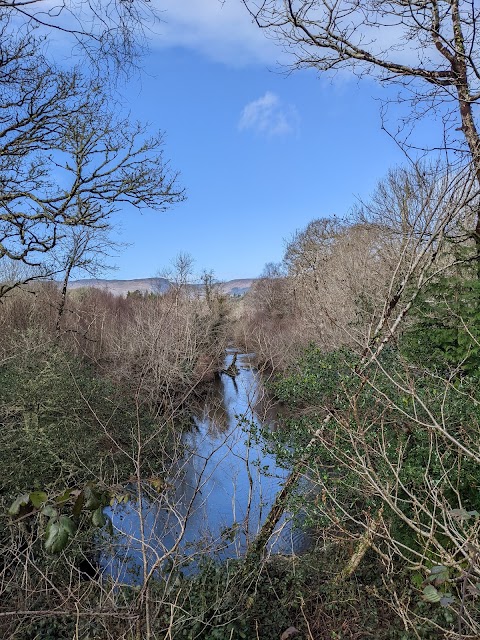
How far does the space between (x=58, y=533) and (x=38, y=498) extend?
0.14 m

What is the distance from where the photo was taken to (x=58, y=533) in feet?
4.47

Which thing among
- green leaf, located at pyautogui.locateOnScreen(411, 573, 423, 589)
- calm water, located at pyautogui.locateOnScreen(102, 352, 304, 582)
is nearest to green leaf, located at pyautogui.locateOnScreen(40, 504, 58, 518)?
calm water, located at pyautogui.locateOnScreen(102, 352, 304, 582)

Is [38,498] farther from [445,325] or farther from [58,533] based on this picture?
[445,325]

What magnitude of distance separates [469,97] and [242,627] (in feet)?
25.1

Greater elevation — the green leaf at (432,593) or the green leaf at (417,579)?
the green leaf at (432,593)

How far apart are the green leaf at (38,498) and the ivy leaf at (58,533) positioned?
67 millimetres

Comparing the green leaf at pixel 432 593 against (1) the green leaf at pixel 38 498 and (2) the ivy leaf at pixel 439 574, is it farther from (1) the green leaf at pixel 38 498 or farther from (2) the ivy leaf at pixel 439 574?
(1) the green leaf at pixel 38 498

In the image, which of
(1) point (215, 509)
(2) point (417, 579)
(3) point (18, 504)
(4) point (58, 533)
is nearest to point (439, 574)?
(4) point (58, 533)

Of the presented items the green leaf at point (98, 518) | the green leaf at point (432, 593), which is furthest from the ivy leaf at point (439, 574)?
the green leaf at point (98, 518)

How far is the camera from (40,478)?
29.5 ft

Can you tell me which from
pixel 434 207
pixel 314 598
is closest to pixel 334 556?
pixel 314 598

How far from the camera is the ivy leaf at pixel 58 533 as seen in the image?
4.38 feet

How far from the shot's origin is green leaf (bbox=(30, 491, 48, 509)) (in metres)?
Answer: 1.43

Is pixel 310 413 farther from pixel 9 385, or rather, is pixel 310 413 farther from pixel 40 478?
pixel 9 385
